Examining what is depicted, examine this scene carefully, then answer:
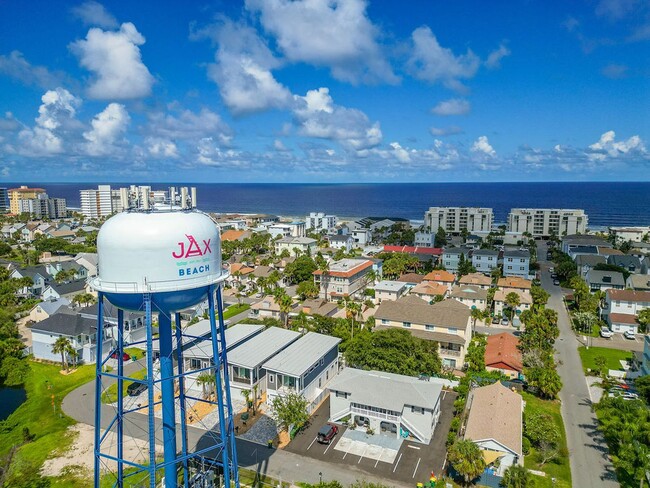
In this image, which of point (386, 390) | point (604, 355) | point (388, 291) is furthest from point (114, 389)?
point (604, 355)

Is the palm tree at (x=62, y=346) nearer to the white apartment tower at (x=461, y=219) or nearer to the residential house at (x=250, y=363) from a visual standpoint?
the residential house at (x=250, y=363)

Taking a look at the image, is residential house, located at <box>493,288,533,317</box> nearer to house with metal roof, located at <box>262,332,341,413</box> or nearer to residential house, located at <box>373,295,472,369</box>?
residential house, located at <box>373,295,472,369</box>

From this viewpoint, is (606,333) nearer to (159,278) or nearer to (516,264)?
(516,264)

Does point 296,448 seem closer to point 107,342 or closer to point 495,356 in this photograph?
point 495,356

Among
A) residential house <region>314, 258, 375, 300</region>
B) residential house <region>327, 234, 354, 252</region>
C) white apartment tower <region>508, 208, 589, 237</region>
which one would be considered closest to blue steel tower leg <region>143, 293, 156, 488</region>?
residential house <region>314, 258, 375, 300</region>

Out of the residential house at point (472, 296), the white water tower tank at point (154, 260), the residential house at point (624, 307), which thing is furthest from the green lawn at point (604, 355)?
the white water tower tank at point (154, 260)

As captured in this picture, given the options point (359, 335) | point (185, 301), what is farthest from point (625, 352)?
point (185, 301)
